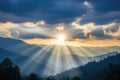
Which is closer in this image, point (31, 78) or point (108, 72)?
point (31, 78)

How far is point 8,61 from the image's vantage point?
12100 centimetres

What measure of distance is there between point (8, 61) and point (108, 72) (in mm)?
76377

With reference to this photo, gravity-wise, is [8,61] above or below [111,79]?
above

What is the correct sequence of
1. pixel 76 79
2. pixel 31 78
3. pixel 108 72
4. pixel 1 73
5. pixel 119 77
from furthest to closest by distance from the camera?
pixel 108 72 → pixel 119 77 → pixel 76 79 → pixel 31 78 → pixel 1 73

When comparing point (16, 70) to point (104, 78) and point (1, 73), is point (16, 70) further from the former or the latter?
point (104, 78)

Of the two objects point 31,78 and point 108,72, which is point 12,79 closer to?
point 31,78

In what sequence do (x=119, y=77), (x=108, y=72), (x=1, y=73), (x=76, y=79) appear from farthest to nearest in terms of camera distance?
(x=108, y=72)
(x=119, y=77)
(x=76, y=79)
(x=1, y=73)

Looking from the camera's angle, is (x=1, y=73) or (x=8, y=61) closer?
(x=1, y=73)

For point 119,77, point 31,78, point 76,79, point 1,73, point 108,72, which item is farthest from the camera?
point 108,72

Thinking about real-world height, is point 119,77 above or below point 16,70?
below

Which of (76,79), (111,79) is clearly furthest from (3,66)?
(111,79)

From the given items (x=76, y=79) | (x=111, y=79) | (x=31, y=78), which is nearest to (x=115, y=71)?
(x=111, y=79)

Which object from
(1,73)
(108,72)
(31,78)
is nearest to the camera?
(1,73)

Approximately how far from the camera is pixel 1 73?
105625mm
